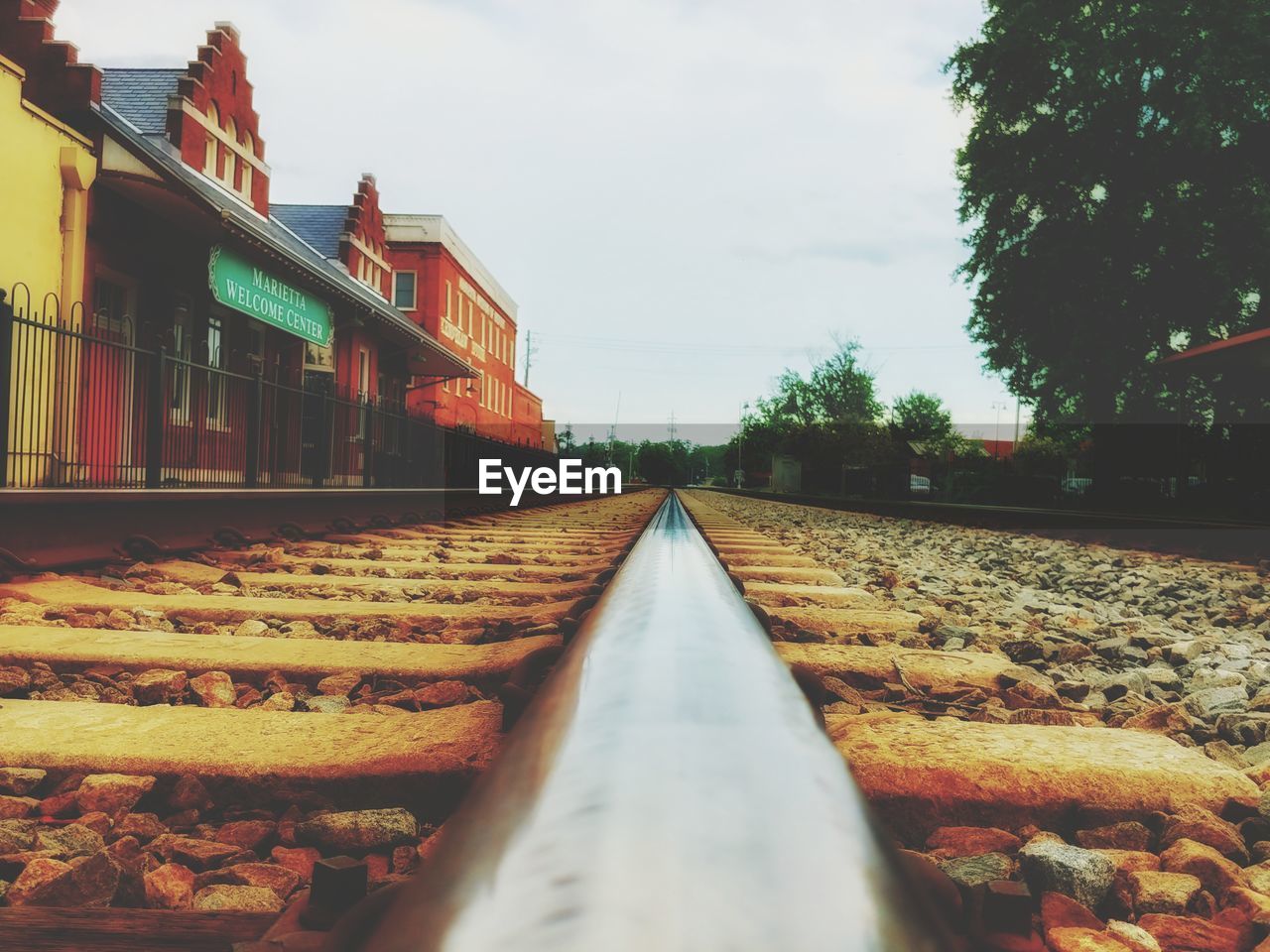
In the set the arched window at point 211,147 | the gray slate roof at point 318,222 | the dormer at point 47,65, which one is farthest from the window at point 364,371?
the dormer at point 47,65

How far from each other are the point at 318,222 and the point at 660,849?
2646cm

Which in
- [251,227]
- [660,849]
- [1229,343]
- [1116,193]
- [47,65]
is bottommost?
[660,849]

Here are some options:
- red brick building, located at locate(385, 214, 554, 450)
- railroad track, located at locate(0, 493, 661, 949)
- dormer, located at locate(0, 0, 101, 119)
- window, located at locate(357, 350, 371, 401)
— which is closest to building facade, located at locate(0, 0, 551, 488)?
dormer, located at locate(0, 0, 101, 119)

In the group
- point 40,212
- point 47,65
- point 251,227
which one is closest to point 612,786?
point 40,212

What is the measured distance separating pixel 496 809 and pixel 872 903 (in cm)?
24

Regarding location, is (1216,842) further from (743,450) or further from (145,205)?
(743,450)

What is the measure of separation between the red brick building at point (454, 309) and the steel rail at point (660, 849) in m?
24.8

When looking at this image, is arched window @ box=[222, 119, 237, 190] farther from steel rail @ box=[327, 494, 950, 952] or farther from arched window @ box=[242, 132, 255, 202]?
steel rail @ box=[327, 494, 950, 952]

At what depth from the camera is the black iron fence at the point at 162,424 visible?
5832mm

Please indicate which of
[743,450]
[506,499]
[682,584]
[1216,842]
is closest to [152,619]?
[682,584]

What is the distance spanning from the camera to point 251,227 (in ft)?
36.1

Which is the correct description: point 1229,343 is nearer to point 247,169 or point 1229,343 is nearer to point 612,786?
point 247,169

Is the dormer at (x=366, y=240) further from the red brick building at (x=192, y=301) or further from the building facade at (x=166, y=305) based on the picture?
the red brick building at (x=192, y=301)

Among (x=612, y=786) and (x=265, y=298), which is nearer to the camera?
(x=612, y=786)
